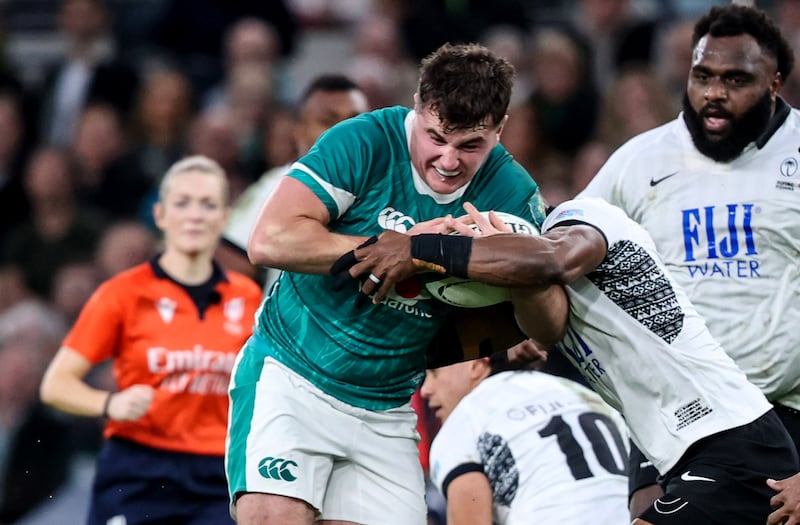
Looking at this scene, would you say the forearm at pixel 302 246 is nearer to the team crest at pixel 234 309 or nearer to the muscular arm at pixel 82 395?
the muscular arm at pixel 82 395

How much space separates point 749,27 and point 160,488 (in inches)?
125

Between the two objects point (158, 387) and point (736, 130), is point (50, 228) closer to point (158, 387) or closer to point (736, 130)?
point (158, 387)

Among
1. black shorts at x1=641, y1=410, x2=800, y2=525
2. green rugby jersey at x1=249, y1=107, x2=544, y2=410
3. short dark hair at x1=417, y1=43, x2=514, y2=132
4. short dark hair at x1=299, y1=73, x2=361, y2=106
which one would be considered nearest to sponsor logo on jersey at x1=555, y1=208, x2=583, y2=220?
green rugby jersey at x1=249, y1=107, x2=544, y2=410

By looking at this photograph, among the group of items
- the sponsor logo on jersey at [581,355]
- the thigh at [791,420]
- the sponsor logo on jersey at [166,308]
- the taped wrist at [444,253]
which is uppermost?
the taped wrist at [444,253]

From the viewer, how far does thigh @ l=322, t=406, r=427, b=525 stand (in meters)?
4.74

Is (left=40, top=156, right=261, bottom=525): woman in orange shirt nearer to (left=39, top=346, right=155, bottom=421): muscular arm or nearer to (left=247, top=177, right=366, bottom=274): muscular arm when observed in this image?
(left=39, top=346, right=155, bottom=421): muscular arm

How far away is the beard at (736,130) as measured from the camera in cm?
565

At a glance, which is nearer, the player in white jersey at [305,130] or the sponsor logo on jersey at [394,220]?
the sponsor logo on jersey at [394,220]

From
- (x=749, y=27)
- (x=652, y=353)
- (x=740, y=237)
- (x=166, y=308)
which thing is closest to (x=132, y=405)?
(x=166, y=308)

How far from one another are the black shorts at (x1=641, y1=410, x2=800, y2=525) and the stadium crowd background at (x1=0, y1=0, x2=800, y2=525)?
4.59 meters

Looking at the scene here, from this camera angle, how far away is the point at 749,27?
5.70m

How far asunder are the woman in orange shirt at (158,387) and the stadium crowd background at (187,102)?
2.49 metres

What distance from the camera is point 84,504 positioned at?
852cm

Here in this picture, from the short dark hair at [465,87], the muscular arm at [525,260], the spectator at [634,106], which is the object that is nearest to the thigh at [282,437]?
the muscular arm at [525,260]
